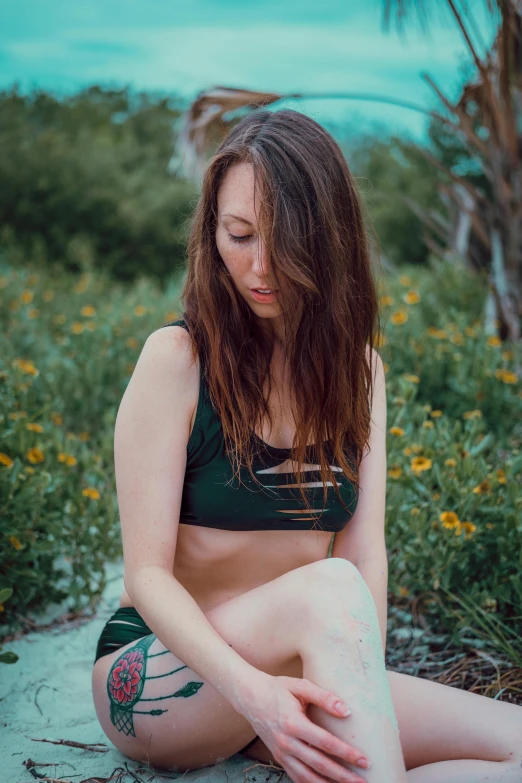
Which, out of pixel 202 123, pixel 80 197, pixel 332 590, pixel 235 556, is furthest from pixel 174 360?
pixel 80 197

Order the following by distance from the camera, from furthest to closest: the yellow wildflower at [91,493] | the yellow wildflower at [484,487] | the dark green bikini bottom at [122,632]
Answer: the yellow wildflower at [91,493]
the yellow wildflower at [484,487]
the dark green bikini bottom at [122,632]

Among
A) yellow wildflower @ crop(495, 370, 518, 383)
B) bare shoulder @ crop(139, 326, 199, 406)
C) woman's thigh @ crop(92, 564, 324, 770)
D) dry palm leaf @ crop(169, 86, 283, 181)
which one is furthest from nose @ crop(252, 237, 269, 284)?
dry palm leaf @ crop(169, 86, 283, 181)

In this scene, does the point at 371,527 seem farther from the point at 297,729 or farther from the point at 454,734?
the point at 297,729

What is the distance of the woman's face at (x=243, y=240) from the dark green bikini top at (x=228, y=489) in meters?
0.17

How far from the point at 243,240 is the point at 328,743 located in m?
0.92

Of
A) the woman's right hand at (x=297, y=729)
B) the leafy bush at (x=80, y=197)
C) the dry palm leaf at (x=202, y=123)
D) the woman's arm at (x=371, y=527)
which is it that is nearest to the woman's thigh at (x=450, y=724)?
the woman's arm at (x=371, y=527)

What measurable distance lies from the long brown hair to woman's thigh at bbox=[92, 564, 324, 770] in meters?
0.25

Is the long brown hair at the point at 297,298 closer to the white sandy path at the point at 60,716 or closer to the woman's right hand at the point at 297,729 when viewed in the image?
the woman's right hand at the point at 297,729

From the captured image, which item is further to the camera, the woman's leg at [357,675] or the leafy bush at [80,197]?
the leafy bush at [80,197]

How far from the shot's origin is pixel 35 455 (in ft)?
7.83

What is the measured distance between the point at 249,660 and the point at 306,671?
143mm

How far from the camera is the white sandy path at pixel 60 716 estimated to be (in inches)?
65.7

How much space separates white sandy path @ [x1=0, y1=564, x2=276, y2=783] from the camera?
1668mm

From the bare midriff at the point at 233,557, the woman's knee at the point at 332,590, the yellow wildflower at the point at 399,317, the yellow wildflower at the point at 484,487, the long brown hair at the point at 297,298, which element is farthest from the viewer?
the yellow wildflower at the point at 399,317
